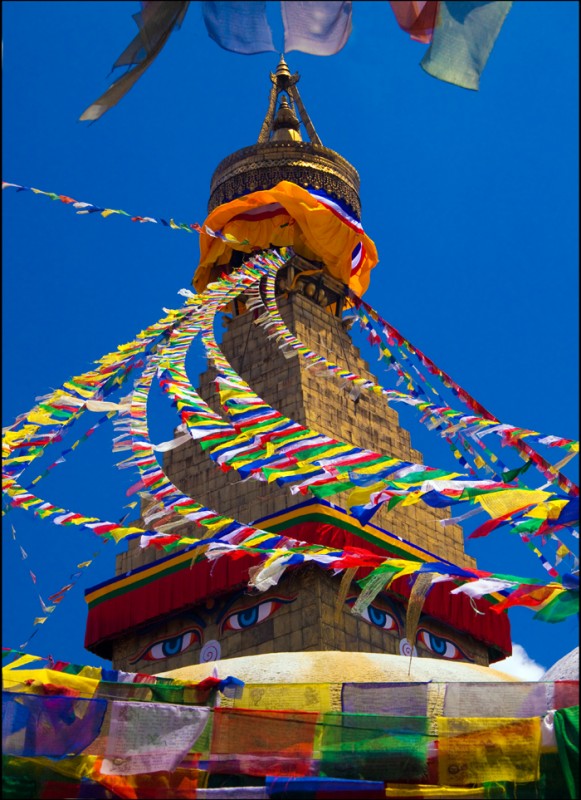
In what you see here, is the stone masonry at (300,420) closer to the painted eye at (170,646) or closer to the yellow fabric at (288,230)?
the yellow fabric at (288,230)

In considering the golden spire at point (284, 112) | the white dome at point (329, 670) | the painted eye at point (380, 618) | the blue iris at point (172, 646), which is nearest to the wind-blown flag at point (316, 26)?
the white dome at point (329, 670)

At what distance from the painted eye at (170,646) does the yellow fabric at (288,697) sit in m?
4.93

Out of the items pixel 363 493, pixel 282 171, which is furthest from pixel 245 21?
pixel 282 171

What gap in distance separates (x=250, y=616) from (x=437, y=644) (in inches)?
86.0

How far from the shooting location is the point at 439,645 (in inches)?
579

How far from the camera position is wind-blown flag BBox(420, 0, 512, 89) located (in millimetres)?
6828

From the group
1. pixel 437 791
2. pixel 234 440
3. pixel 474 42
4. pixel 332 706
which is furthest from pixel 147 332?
pixel 474 42

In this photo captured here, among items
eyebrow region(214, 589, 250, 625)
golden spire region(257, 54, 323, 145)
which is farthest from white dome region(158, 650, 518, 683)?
golden spire region(257, 54, 323, 145)

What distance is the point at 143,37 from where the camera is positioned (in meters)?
6.88

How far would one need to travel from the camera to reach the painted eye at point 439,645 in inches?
575

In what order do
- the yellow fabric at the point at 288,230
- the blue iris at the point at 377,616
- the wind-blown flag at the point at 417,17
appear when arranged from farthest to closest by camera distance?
the yellow fabric at the point at 288,230 < the blue iris at the point at 377,616 < the wind-blown flag at the point at 417,17

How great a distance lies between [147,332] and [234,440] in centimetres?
340

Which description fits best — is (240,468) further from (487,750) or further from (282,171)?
(282,171)

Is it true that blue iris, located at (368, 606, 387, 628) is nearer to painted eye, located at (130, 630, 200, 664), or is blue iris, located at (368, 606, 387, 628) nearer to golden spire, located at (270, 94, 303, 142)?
painted eye, located at (130, 630, 200, 664)
